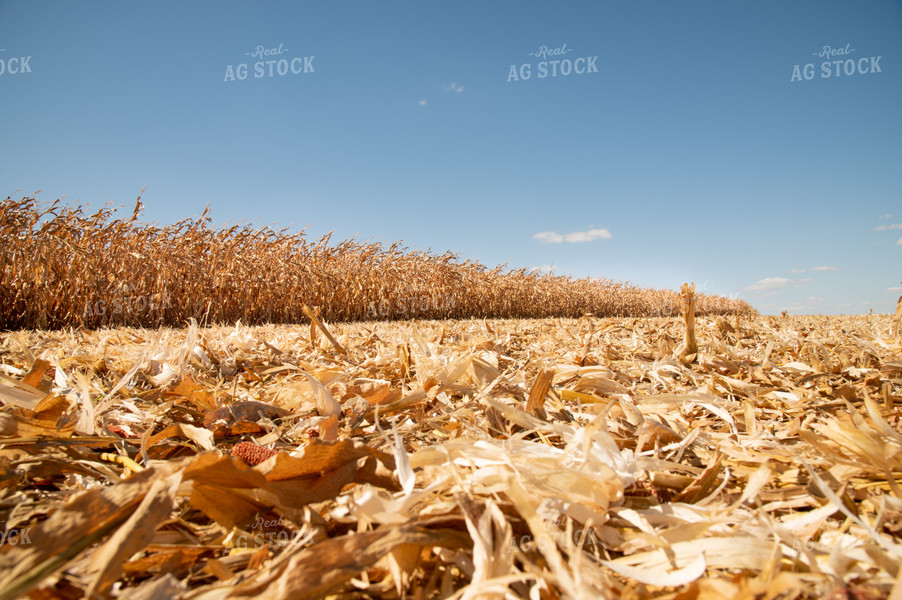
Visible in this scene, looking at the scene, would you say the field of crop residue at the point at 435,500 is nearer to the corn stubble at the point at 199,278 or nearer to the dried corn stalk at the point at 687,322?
the dried corn stalk at the point at 687,322

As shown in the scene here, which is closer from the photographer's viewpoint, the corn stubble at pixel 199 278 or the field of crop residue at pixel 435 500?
the field of crop residue at pixel 435 500

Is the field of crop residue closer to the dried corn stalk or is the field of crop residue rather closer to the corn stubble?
the dried corn stalk

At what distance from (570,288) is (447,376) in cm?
1585

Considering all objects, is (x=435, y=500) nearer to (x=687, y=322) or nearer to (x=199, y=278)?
(x=687, y=322)

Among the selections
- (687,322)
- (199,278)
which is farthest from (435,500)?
(199,278)

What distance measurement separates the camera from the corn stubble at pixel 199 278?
6.11 metres

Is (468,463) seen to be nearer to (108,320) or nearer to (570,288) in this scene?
(108,320)

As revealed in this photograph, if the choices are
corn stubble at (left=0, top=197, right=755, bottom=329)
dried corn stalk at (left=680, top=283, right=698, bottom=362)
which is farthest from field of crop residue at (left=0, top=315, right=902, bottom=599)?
corn stubble at (left=0, top=197, right=755, bottom=329)

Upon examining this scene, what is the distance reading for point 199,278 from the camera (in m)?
7.35

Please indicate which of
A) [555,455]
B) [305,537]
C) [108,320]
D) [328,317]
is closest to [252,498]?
[305,537]

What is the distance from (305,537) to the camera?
1.88ft

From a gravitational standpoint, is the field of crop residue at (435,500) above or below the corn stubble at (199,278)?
below

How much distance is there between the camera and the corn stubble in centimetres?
611

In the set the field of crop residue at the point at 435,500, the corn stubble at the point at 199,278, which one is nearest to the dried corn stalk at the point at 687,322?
the field of crop residue at the point at 435,500
